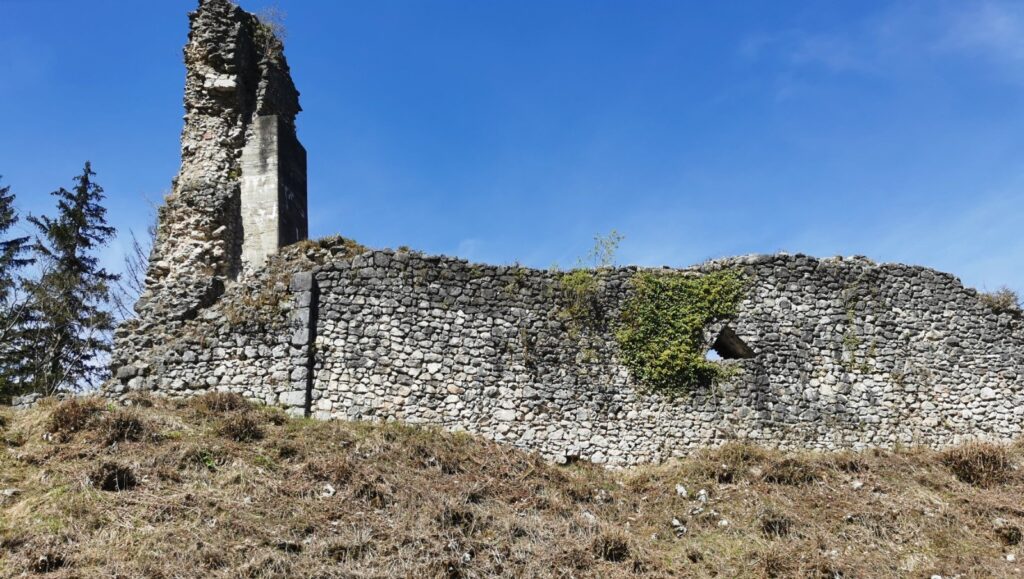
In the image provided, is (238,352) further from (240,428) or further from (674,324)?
(674,324)

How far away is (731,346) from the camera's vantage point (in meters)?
13.8

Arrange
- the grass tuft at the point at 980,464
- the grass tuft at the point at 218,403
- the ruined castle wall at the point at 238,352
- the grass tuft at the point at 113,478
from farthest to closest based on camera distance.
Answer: the ruined castle wall at the point at 238,352 < the grass tuft at the point at 980,464 < the grass tuft at the point at 218,403 < the grass tuft at the point at 113,478

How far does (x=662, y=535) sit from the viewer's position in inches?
380

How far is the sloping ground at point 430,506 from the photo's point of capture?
7.60 m

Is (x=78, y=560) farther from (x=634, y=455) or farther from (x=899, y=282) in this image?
(x=899, y=282)

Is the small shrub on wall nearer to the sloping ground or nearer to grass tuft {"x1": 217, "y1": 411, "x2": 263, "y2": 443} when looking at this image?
the sloping ground

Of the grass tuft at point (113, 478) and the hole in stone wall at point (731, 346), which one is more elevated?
the hole in stone wall at point (731, 346)

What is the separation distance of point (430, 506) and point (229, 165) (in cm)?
779

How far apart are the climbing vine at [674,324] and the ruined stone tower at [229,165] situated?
255 inches

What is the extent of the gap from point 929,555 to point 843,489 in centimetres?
177

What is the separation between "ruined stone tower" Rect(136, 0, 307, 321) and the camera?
12875 mm

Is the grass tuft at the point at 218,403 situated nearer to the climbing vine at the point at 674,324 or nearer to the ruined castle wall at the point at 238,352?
the ruined castle wall at the point at 238,352

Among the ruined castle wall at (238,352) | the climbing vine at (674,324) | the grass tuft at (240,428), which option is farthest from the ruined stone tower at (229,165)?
the climbing vine at (674,324)

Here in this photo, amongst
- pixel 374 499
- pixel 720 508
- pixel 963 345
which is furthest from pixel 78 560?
pixel 963 345
